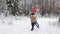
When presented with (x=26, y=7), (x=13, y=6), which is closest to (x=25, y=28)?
(x=13, y=6)

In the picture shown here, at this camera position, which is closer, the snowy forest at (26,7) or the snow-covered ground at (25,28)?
the snow-covered ground at (25,28)

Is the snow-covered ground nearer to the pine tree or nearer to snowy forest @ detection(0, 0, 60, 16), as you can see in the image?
the pine tree

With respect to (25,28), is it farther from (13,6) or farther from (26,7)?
(26,7)

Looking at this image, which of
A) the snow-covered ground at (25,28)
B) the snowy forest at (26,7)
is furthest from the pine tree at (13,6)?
the snow-covered ground at (25,28)

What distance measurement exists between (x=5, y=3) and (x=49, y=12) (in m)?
8.07

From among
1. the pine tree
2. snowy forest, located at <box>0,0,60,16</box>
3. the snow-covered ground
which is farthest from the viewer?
snowy forest, located at <box>0,0,60,16</box>

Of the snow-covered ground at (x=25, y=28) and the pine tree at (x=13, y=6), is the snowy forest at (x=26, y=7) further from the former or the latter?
the snow-covered ground at (x=25, y=28)

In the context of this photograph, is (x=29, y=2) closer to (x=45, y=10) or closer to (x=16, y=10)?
(x=45, y=10)

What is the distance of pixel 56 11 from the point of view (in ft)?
101

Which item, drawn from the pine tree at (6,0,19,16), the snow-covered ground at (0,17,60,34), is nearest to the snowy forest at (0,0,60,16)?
the pine tree at (6,0,19,16)

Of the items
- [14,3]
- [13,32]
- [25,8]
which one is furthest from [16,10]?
[13,32]

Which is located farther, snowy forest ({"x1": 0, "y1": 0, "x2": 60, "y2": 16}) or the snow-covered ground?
snowy forest ({"x1": 0, "y1": 0, "x2": 60, "y2": 16})

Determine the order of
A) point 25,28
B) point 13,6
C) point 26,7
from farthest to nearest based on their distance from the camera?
point 26,7, point 13,6, point 25,28

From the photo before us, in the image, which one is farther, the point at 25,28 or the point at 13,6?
the point at 13,6
